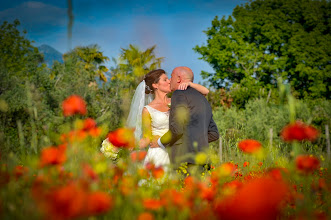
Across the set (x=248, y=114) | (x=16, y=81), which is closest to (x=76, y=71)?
(x=16, y=81)

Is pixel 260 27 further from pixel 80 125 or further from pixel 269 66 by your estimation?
pixel 80 125

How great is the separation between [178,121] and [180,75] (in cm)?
80

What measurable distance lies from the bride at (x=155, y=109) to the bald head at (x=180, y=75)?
14 centimetres

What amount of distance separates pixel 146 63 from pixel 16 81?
68.6 ft

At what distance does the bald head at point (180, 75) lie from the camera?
4.00 metres

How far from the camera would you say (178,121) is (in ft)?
11.4

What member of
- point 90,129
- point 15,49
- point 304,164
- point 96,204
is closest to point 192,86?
point 90,129

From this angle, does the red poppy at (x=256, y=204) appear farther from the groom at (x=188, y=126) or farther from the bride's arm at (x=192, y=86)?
the bride's arm at (x=192, y=86)

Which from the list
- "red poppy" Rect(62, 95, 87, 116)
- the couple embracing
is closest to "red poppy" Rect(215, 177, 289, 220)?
"red poppy" Rect(62, 95, 87, 116)

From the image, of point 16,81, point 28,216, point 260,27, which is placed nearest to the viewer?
point 28,216

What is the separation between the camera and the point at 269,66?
25.8 metres

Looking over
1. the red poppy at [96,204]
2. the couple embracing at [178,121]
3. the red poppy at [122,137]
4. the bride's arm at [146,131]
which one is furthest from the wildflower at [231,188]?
the couple embracing at [178,121]

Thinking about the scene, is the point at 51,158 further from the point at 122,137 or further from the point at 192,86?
the point at 192,86

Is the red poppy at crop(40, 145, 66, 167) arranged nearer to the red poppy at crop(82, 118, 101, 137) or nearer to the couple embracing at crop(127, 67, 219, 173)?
the red poppy at crop(82, 118, 101, 137)
